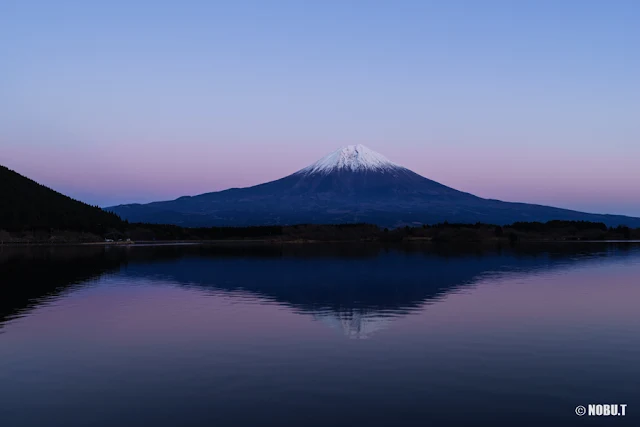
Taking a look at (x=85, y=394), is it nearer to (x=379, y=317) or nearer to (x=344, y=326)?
(x=344, y=326)

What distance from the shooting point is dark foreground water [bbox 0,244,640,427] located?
792 inches

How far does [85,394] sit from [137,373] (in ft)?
10.9

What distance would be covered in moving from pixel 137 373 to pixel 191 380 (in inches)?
112

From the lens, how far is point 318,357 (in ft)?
93.3

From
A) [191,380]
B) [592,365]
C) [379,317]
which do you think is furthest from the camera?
[379,317]

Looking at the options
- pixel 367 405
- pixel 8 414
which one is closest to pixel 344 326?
pixel 367 405

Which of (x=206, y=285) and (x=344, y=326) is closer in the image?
(x=344, y=326)

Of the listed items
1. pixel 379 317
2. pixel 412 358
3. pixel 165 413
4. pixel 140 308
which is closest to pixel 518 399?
pixel 412 358

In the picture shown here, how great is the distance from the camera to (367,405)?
20609 millimetres

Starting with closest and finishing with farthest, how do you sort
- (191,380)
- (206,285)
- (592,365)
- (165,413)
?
(165,413) < (191,380) < (592,365) < (206,285)

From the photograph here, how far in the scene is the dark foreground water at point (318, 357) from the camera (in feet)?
66.0

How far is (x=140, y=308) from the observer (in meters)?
47.6

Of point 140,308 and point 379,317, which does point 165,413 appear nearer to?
point 379,317

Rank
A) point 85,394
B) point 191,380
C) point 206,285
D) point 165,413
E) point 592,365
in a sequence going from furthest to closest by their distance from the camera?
point 206,285, point 592,365, point 191,380, point 85,394, point 165,413
